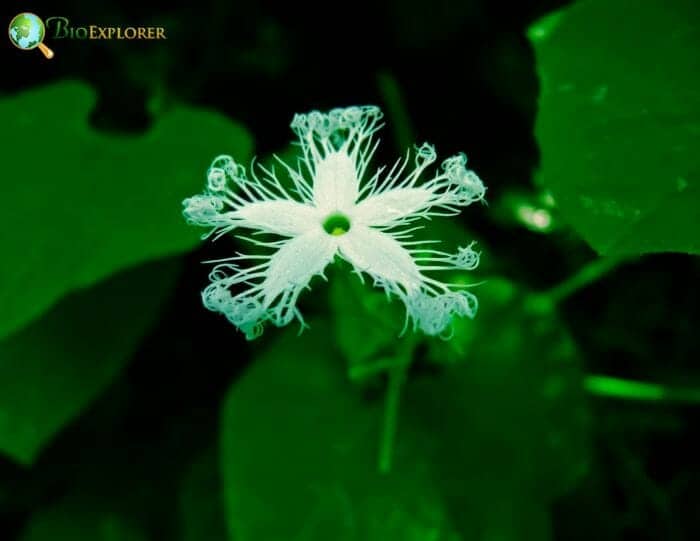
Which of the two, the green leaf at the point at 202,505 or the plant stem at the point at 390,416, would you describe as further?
the green leaf at the point at 202,505

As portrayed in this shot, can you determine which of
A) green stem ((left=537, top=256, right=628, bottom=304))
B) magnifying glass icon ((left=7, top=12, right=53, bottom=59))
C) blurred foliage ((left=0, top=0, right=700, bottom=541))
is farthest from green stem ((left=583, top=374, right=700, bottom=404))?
magnifying glass icon ((left=7, top=12, right=53, bottom=59))

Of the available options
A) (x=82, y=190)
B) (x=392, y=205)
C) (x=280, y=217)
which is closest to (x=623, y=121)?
(x=392, y=205)

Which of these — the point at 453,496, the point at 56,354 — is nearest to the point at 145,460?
the point at 56,354

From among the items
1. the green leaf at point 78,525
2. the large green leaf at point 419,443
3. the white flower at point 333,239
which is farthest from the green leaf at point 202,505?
the white flower at point 333,239

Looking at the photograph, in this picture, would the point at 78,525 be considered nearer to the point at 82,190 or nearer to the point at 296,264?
the point at 82,190

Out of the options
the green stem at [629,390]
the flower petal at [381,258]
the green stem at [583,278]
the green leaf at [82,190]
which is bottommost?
the green stem at [629,390]

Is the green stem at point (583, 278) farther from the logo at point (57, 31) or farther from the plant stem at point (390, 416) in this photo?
the logo at point (57, 31)
